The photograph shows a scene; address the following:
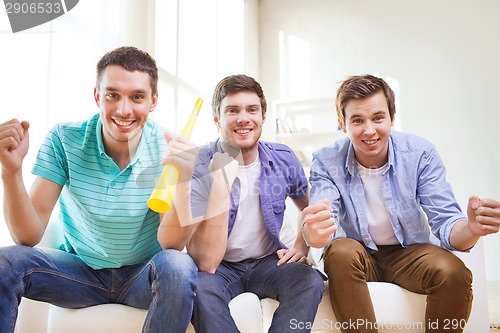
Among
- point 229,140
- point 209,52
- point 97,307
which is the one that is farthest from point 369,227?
point 209,52

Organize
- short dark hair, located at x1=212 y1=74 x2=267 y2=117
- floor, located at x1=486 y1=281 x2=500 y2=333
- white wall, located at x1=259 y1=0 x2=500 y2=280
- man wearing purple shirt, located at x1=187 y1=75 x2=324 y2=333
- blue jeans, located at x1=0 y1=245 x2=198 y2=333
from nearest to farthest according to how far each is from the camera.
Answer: blue jeans, located at x1=0 y1=245 x2=198 y2=333 → man wearing purple shirt, located at x1=187 y1=75 x2=324 y2=333 → short dark hair, located at x1=212 y1=74 x2=267 y2=117 → floor, located at x1=486 y1=281 x2=500 y2=333 → white wall, located at x1=259 y1=0 x2=500 y2=280

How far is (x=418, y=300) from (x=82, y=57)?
5.18 ft

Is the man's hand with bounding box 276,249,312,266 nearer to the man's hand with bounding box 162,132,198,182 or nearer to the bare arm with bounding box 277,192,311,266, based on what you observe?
the bare arm with bounding box 277,192,311,266

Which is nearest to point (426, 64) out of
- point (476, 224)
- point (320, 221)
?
point (476, 224)

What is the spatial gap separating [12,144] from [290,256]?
736 mm

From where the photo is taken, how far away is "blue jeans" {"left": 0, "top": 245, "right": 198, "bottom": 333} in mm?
908

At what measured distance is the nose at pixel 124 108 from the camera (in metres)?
1.09

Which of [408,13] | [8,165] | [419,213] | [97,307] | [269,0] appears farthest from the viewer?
[269,0]

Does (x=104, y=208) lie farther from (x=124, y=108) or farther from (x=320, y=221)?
(x=320, y=221)

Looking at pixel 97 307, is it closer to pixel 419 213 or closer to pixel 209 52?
pixel 419 213

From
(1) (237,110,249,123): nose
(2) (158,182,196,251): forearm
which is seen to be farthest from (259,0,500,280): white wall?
(2) (158,182,196,251): forearm

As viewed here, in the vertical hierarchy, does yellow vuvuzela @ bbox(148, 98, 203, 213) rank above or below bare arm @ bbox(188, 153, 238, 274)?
above

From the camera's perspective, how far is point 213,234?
3.83 ft

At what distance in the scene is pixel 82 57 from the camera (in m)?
1.85
